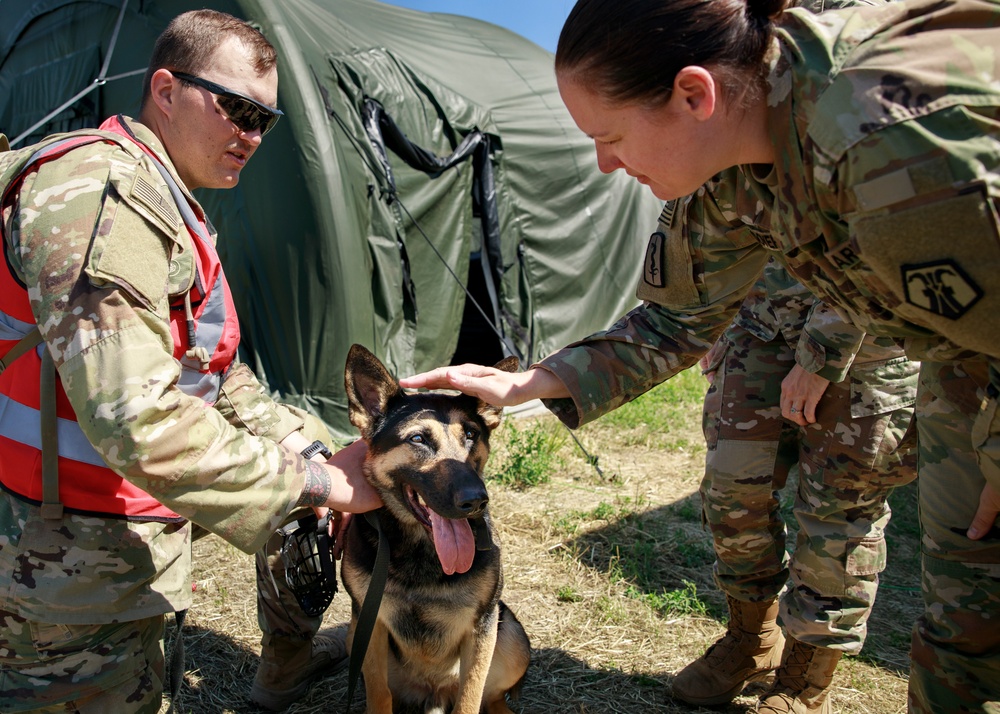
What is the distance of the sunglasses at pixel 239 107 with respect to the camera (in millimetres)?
2213

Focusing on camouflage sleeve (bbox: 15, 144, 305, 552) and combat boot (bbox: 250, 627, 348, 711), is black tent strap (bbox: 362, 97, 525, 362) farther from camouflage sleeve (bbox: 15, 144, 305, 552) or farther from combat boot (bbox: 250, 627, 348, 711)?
camouflage sleeve (bbox: 15, 144, 305, 552)

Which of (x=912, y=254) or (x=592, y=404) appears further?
(x=592, y=404)

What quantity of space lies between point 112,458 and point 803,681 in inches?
98.4

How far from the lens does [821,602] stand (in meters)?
2.68

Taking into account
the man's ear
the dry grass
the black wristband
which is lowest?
the dry grass

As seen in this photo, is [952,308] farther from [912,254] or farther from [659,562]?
[659,562]

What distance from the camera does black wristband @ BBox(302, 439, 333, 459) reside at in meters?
2.68

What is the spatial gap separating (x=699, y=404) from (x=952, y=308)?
6310 millimetres

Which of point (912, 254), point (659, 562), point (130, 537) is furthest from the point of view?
point (659, 562)

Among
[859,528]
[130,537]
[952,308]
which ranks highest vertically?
[952,308]

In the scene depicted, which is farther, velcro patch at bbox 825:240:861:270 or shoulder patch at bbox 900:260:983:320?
velcro patch at bbox 825:240:861:270

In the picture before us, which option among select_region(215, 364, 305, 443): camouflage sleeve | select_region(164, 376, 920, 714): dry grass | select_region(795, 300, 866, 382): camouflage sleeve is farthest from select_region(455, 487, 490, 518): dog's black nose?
select_region(795, 300, 866, 382): camouflage sleeve

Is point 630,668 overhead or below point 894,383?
below

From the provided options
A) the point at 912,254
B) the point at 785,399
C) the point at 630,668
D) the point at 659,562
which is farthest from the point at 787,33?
the point at 659,562
